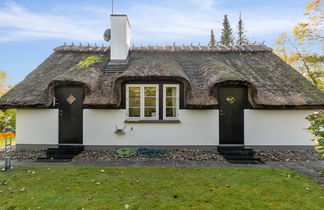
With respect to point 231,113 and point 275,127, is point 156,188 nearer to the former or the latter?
point 231,113

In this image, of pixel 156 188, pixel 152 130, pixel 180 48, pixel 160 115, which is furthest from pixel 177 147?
pixel 180 48

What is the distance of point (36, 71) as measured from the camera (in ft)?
25.4

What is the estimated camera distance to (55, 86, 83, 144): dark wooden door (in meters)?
6.71

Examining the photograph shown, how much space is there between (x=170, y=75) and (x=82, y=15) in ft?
23.6

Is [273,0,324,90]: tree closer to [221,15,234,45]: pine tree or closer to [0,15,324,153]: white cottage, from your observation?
[0,15,324,153]: white cottage

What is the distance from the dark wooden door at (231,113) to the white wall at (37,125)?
21.4 ft

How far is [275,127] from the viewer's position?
6777mm

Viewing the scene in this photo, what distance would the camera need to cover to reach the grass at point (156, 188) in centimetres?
300

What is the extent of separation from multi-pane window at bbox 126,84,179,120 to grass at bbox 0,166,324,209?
2437 millimetres

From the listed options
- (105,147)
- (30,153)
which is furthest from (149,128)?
(30,153)

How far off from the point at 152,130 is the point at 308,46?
15.2 m

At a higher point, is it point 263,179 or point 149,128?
point 149,128

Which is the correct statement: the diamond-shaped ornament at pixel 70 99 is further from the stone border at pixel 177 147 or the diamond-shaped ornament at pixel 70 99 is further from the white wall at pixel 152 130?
the stone border at pixel 177 147

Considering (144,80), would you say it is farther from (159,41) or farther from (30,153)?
(30,153)
